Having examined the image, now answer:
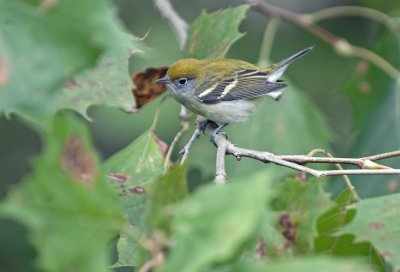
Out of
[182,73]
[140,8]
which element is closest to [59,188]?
[182,73]

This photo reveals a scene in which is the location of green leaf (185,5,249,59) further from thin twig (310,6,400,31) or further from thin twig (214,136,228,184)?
thin twig (310,6,400,31)

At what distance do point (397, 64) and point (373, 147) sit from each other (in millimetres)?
655

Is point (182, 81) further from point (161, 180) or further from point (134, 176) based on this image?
point (161, 180)

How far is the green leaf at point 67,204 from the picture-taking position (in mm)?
1447

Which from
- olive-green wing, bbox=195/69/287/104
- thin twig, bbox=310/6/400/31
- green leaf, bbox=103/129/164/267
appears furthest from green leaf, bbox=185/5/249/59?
thin twig, bbox=310/6/400/31

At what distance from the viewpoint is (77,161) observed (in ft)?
5.03

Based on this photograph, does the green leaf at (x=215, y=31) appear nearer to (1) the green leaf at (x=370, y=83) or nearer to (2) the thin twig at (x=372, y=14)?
(2) the thin twig at (x=372, y=14)

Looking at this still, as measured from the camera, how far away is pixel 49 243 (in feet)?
4.83

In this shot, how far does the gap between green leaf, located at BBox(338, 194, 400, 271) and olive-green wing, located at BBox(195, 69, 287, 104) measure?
197cm

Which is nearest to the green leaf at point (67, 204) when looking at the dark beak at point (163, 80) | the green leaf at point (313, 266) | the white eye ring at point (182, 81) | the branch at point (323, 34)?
the green leaf at point (313, 266)

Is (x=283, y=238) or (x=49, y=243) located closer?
(x=49, y=243)

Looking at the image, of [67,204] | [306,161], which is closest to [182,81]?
[306,161]

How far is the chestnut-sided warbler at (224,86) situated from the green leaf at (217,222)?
2.57 meters

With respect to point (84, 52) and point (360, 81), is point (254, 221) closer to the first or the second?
point (84, 52)
